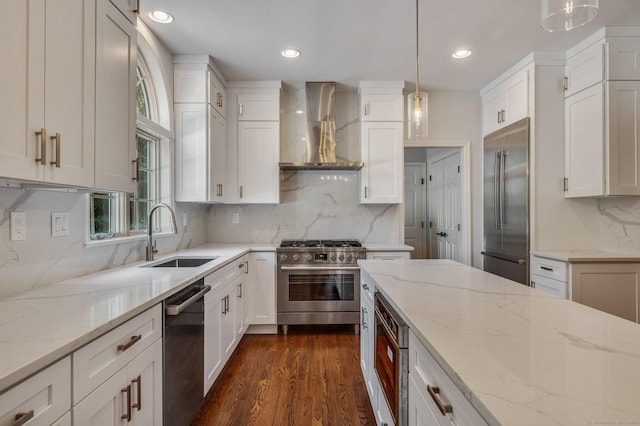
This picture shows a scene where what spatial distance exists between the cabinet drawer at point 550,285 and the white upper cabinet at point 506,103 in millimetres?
1506

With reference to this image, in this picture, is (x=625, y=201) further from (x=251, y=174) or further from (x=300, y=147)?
(x=251, y=174)

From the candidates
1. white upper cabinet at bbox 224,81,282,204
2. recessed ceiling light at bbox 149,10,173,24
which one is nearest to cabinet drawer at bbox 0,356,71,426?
recessed ceiling light at bbox 149,10,173,24

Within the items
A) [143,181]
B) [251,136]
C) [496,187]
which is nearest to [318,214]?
[251,136]

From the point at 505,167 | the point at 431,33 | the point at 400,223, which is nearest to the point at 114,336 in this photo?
the point at 431,33

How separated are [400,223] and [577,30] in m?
2.25

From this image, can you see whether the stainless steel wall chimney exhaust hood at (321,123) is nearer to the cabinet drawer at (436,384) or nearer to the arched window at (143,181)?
the arched window at (143,181)

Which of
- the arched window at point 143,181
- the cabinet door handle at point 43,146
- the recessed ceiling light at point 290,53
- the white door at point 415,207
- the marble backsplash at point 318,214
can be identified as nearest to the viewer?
the cabinet door handle at point 43,146

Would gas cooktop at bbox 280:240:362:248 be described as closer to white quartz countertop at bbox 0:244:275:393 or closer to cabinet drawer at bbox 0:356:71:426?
white quartz countertop at bbox 0:244:275:393

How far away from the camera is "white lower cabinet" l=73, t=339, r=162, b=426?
0.95 meters

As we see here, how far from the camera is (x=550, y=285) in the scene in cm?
253

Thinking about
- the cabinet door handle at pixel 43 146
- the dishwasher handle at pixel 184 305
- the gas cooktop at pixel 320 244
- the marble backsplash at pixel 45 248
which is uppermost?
the cabinet door handle at pixel 43 146

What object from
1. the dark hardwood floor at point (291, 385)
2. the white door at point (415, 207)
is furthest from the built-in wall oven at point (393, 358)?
the white door at point (415, 207)

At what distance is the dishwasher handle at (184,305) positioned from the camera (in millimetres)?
1402

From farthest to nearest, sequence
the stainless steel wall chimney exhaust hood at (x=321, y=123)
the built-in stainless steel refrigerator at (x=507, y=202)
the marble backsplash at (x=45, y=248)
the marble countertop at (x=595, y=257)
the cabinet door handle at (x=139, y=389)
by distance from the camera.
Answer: the stainless steel wall chimney exhaust hood at (x=321, y=123)
the built-in stainless steel refrigerator at (x=507, y=202)
the marble countertop at (x=595, y=257)
the marble backsplash at (x=45, y=248)
the cabinet door handle at (x=139, y=389)
